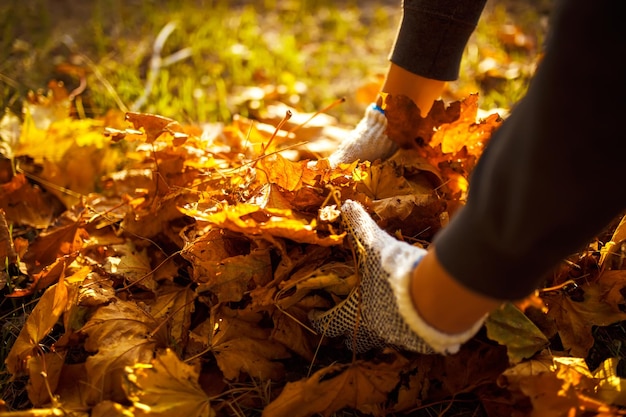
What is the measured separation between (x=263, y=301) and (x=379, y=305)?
0.19m

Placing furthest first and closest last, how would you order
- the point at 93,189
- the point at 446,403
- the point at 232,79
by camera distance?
the point at 232,79, the point at 93,189, the point at 446,403

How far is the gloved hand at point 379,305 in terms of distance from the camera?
749 mm

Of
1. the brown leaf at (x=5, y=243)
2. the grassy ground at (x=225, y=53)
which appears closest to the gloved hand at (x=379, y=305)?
the brown leaf at (x=5, y=243)

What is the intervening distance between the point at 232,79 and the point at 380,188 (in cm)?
106

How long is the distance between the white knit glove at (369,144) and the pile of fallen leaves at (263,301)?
0.04 meters

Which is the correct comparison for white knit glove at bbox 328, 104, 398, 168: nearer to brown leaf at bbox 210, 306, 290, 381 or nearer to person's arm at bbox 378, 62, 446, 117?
person's arm at bbox 378, 62, 446, 117

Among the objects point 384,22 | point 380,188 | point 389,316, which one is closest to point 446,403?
point 389,316

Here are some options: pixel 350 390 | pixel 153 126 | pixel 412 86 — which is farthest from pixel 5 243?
pixel 412 86

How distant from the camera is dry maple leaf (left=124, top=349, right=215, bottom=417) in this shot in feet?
2.60

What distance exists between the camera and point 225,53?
203 centimetres

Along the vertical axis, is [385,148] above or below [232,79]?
above

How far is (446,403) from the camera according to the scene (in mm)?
918

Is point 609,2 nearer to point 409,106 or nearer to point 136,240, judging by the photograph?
point 409,106

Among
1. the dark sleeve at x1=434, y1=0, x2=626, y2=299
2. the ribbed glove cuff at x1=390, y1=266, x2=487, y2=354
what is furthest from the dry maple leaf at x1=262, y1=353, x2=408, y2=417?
the dark sleeve at x1=434, y1=0, x2=626, y2=299
